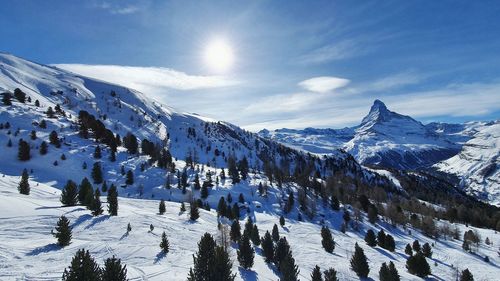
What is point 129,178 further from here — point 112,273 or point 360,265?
point 112,273

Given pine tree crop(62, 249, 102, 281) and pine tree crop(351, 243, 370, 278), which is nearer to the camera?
pine tree crop(62, 249, 102, 281)

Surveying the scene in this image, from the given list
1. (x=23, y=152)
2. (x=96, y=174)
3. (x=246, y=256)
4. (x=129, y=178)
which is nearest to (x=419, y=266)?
(x=246, y=256)

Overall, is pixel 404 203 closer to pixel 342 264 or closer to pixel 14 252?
pixel 342 264

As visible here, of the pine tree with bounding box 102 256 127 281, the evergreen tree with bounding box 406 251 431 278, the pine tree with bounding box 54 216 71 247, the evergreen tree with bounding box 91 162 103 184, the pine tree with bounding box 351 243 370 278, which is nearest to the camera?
the pine tree with bounding box 102 256 127 281

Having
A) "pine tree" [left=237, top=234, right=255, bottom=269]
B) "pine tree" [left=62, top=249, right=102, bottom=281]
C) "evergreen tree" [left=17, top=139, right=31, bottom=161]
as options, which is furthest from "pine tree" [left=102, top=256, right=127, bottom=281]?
"evergreen tree" [left=17, top=139, right=31, bottom=161]

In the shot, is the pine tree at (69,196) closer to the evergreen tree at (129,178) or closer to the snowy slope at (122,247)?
the snowy slope at (122,247)

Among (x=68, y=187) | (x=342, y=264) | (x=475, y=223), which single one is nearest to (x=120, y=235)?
(x=68, y=187)

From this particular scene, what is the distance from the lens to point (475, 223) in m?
171

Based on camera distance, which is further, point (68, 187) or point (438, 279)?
point (438, 279)

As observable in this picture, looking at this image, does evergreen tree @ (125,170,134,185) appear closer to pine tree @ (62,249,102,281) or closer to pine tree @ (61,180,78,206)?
pine tree @ (61,180,78,206)

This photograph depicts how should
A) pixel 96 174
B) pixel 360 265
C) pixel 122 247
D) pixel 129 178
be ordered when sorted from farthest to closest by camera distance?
pixel 129 178
pixel 96 174
pixel 360 265
pixel 122 247

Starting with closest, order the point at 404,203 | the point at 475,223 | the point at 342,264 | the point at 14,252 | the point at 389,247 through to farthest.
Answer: the point at 14,252 < the point at 342,264 < the point at 389,247 < the point at 475,223 < the point at 404,203

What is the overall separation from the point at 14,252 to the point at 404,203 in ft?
607

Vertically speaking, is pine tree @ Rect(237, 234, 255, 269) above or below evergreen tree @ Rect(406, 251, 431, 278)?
above
